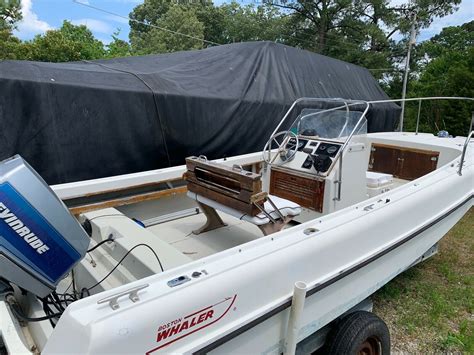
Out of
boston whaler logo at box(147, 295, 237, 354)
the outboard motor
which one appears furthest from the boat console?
the outboard motor

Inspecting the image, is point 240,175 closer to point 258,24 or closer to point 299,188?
point 299,188

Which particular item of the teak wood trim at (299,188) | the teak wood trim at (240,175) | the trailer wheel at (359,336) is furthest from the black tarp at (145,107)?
the trailer wheel at (359,336)

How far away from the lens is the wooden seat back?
1785mm

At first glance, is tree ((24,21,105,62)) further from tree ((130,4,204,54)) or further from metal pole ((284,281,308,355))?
metal pole ((284,281,308,355))

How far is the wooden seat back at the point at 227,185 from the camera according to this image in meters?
1.79

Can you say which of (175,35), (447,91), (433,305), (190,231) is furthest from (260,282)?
(175,35)

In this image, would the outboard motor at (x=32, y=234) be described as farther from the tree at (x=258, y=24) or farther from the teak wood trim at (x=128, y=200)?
the tree at (x=258, y=24)

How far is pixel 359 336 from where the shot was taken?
1.61 metres

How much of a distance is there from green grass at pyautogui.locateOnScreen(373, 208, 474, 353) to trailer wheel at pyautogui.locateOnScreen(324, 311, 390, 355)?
374 mm

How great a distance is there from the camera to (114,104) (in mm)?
2926

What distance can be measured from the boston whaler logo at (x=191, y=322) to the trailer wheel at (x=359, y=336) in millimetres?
746

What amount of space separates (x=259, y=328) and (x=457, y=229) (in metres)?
3.37

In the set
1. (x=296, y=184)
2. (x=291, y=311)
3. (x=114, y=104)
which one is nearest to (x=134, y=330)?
(x=291, y=311)

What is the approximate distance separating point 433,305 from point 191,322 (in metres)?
2.06
